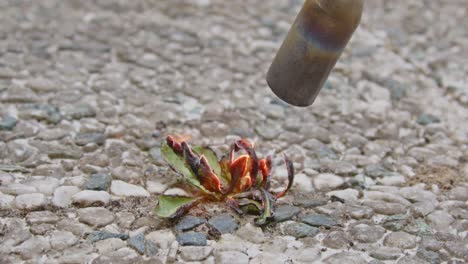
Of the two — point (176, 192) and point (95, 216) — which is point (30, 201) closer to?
point (95, 216)

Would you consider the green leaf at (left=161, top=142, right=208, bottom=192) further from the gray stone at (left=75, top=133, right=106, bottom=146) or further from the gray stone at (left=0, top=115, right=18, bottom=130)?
the gray stone at (left=0, top=115, right=18, bottom=130)

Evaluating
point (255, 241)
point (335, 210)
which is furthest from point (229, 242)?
point (335, 210)

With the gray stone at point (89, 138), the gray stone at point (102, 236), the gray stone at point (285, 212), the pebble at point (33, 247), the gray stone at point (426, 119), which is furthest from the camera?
the gray stone at point (426, 119)

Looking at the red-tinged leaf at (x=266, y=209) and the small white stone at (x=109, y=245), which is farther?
the red-tinged leaf at (x=266, y=209)

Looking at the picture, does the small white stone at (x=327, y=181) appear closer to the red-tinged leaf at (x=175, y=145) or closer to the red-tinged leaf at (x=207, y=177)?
the red-tinged leaf at (x=207, y=177)

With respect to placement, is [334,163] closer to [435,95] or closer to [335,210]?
[335,210]

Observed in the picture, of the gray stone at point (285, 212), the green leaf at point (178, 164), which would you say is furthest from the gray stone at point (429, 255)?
the green leaf at point (178, 164)

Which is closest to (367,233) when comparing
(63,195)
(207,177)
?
(207,177)
